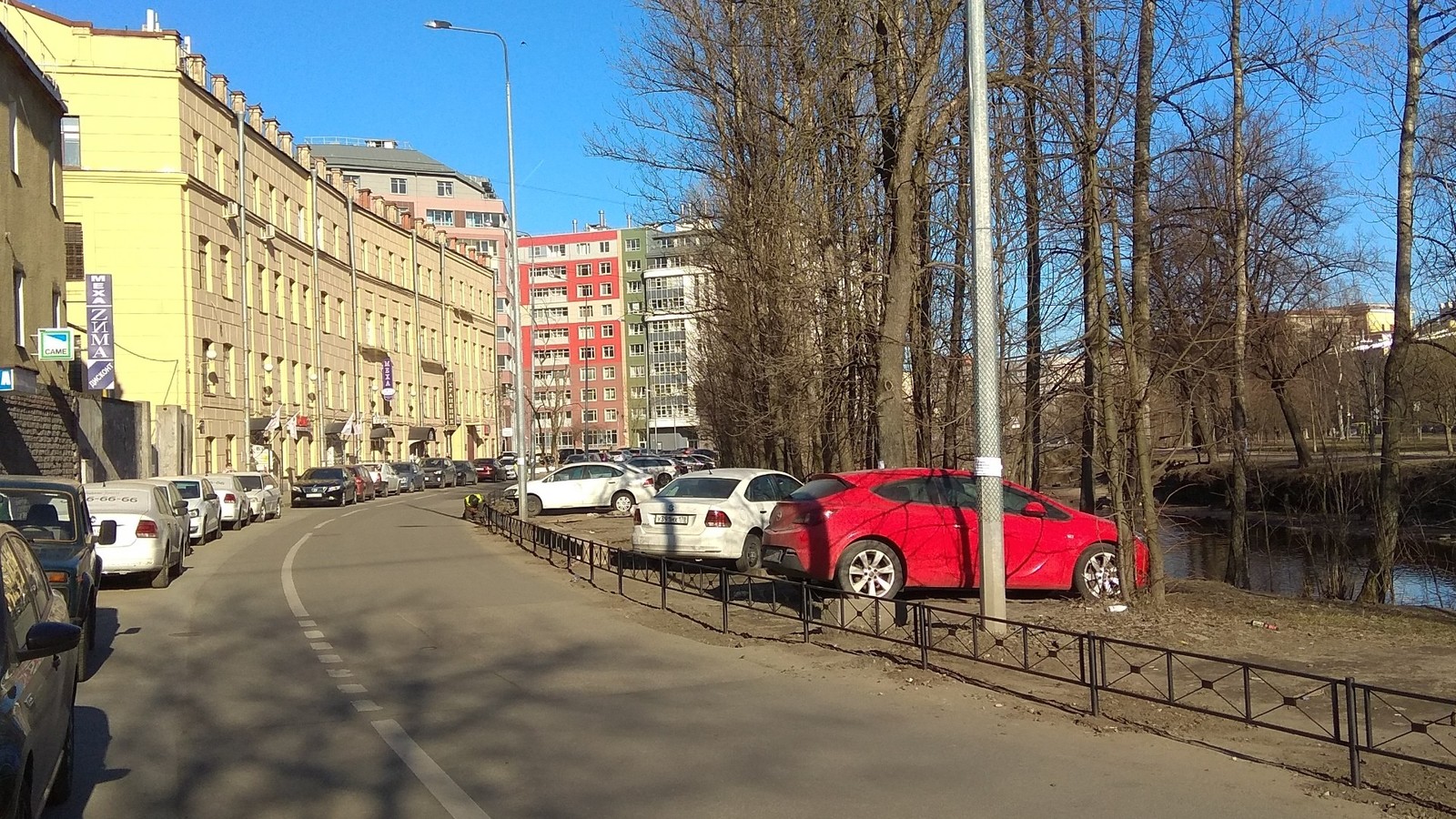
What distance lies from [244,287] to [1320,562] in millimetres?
46096

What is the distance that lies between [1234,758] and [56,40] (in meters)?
49.8

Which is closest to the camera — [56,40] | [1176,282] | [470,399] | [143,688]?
[143,688]

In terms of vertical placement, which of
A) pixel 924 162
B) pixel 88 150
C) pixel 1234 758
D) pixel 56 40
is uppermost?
pixel 56 40

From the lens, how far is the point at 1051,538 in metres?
13.6

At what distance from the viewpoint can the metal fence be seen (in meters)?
6.99

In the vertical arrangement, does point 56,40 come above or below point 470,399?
above

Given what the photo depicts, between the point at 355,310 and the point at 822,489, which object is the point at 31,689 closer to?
the point at 822,489

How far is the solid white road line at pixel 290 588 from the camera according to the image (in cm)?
1501

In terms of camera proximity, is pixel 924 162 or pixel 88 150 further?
pixel 88 150

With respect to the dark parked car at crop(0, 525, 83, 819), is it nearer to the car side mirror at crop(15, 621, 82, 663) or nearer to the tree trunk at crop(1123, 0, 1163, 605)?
the car side mirror at crop(15, 621, 82, 663)

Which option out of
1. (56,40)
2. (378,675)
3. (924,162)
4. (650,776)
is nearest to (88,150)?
(56,40)

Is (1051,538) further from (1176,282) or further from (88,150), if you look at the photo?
(88,150)

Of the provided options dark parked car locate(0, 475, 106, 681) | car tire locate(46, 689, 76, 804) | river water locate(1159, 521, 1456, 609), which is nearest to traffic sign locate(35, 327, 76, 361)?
dark parked car locate(0, 475, 106, 681)

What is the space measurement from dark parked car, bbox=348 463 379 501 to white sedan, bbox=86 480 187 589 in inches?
1368
